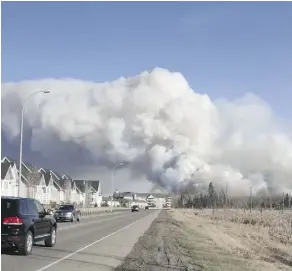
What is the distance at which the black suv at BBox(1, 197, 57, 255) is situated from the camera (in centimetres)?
1597

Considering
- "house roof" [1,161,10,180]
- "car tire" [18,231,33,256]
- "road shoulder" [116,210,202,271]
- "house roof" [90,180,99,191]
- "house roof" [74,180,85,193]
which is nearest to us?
"road shoulder" [116,210,202,271]

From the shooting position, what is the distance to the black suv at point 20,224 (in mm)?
15969

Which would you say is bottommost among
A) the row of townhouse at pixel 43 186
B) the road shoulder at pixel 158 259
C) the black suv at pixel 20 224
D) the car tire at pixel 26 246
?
the road shoulder at pixel 158 259

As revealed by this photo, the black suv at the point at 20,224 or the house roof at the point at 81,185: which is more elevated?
the house roof at the point at 81,185

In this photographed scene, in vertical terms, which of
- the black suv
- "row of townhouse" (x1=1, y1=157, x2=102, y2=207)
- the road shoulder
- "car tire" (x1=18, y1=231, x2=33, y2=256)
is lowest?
the road shoulder

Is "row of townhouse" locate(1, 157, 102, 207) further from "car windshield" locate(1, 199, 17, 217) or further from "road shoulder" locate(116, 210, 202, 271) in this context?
"car windshield" locate(1, 199, 17, 217)

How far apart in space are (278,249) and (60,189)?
103 metres

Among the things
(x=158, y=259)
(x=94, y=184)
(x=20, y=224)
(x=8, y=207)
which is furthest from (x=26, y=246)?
(x=94, y=184)

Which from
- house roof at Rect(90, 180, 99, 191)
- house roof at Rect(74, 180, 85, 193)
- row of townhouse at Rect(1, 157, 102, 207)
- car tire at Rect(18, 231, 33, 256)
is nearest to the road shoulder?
car tire at Rect(18, 231, 33, 256)

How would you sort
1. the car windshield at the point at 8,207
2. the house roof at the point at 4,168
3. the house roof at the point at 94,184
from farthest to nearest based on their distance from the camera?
the house roof at the point at 94,184, the house roof at the point at 4,168, the car windshield at the point at 8,207

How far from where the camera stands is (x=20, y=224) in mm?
16188

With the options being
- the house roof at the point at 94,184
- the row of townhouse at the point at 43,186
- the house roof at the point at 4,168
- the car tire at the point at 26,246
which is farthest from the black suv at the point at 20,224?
the house roof at the point at 94,184

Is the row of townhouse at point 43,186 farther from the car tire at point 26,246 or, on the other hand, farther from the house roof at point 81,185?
the car tire at point 26,246

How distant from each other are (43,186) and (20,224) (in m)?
95.6
